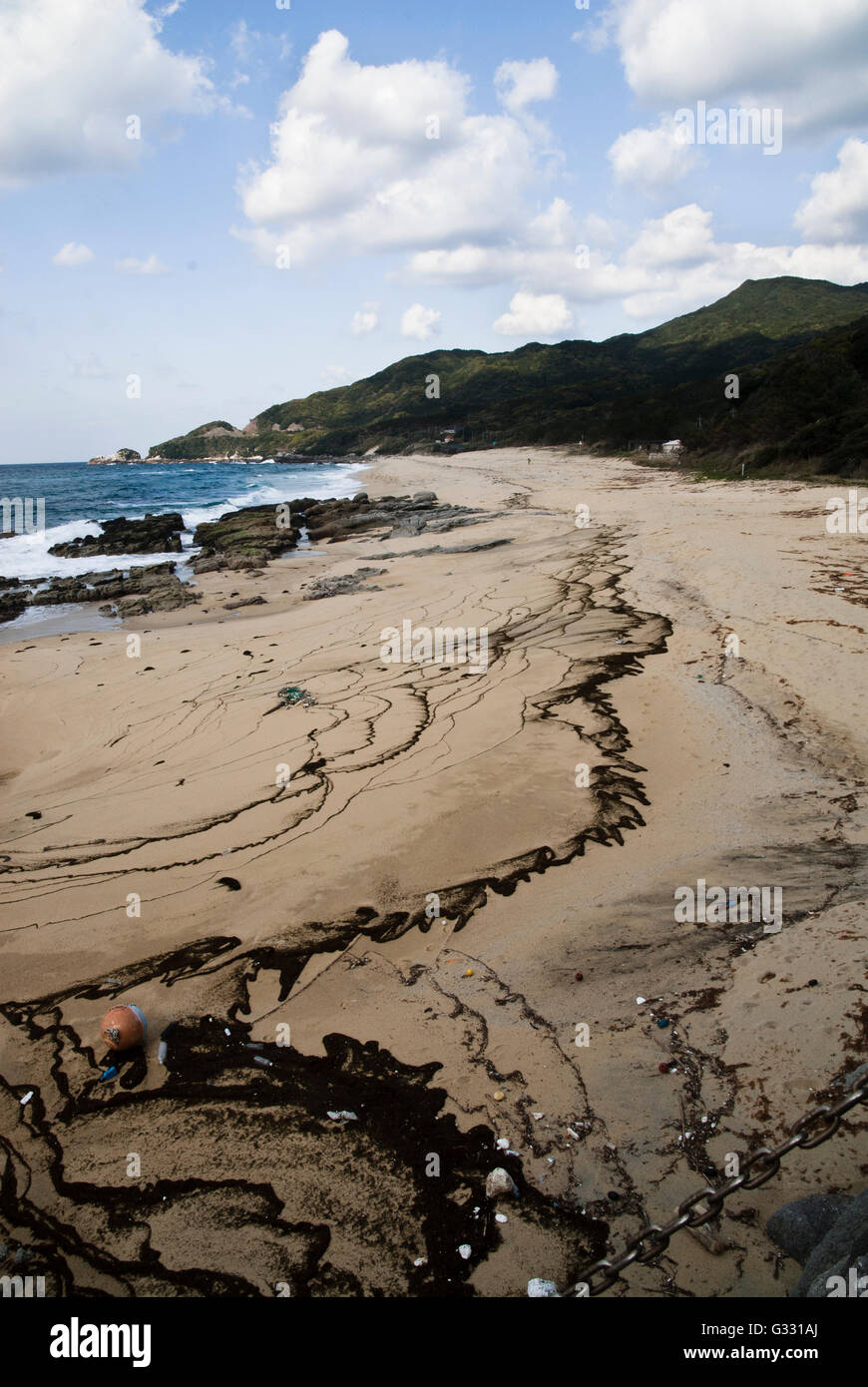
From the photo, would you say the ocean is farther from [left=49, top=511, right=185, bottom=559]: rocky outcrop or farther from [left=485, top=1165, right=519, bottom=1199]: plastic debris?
[left=485, top=1165, right=519, bottom=1199]: plastic debris

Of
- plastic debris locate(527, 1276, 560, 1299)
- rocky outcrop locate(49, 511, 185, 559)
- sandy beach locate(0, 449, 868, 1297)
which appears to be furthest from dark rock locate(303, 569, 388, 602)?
plastic debris locate(527, 1276, 560, 1299)

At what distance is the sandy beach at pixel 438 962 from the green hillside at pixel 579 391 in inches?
1057

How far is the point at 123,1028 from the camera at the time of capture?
356cm

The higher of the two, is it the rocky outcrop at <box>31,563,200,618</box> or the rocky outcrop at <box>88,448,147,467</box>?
the rocky outcrop at <box>88,448,147,467</box>

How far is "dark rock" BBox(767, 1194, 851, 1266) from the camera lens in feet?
7.47

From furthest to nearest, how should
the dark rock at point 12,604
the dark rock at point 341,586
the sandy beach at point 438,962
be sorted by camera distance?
the dark rock at point 12,604 < the dark rock at point 341,586 < the sandy beach at point 438,962

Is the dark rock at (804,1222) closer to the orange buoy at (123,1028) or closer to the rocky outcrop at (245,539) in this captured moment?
the orange buoy at (123,1028)

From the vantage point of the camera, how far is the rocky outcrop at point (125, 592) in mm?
15812

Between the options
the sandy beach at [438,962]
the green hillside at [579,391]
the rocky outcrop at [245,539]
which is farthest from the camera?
the green hillside at [579,391]

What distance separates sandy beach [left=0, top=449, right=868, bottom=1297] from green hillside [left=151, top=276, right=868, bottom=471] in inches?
1057

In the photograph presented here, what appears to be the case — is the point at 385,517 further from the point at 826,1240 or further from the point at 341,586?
the point at 826,1240

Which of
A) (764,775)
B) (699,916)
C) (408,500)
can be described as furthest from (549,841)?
(408,500)

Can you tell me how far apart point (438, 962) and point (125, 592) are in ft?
53.2

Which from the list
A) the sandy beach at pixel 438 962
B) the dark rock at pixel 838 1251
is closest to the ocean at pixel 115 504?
the sandy beach at pixel 438 962
